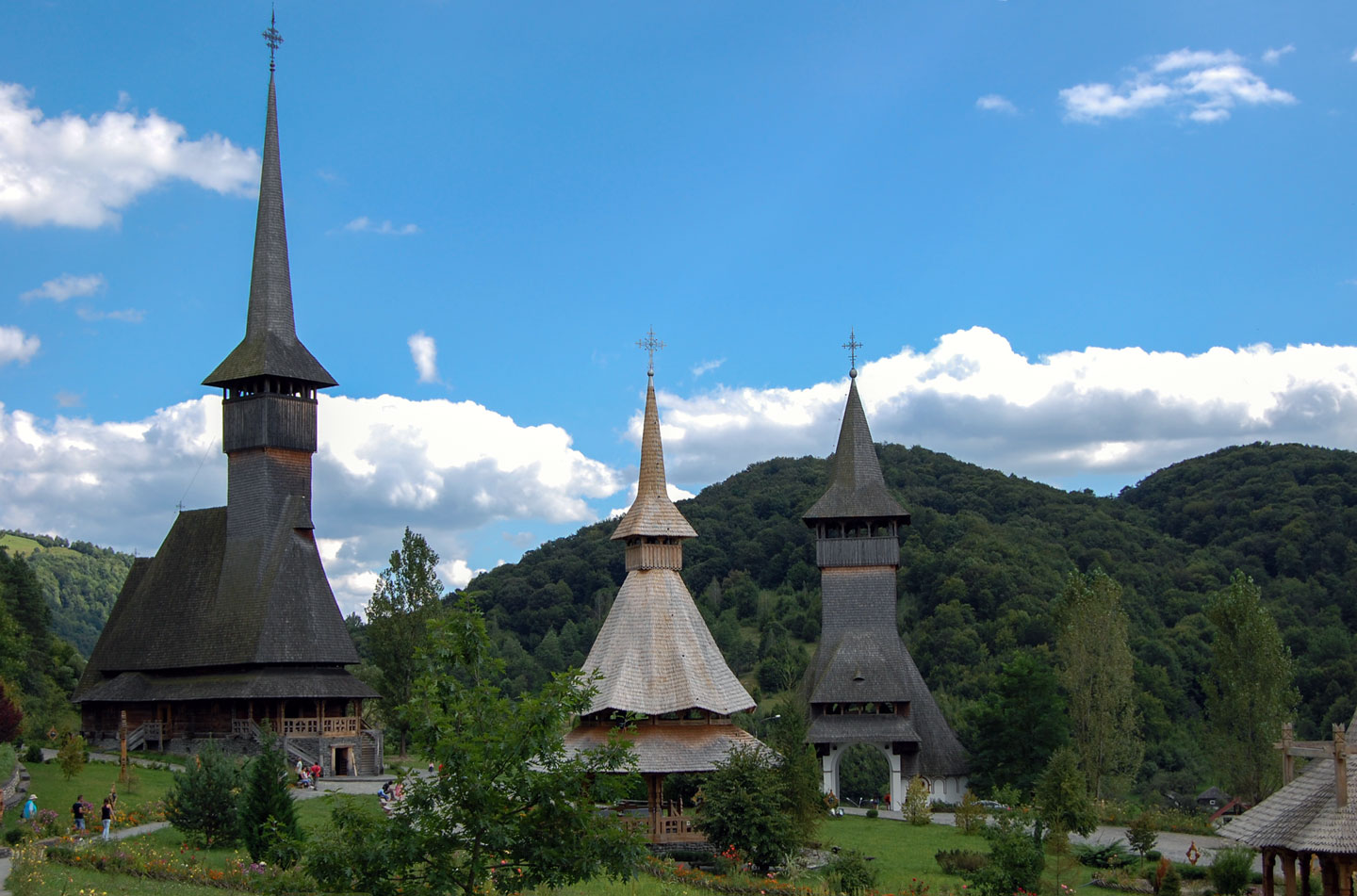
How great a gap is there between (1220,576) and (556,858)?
2534 inches

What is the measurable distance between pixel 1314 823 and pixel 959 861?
1051 centimetres

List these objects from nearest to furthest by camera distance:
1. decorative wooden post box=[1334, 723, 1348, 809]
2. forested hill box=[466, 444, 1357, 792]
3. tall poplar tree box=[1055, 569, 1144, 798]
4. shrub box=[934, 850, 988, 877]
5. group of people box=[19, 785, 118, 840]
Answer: decorative wooden post box=[1334, 723, 1348, 809] → group of people box=[19, 785, 118, 840] → shrub box=[934, 850, 988, 877] → tall poplar tree box=[1055, 569, 1144, 798] → forested hill box=[466, 444, 1357, 792]

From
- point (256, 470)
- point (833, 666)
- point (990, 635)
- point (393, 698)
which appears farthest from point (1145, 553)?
point (256, 470)

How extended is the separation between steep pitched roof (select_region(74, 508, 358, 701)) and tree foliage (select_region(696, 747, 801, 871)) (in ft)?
64.7

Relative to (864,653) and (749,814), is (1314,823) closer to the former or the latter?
(749,814)

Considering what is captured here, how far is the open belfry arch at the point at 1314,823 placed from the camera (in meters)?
17.3

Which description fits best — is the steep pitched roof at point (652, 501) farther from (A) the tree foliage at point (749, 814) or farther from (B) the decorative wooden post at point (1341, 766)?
(B) the decorative wooden post at point (1341, 766)

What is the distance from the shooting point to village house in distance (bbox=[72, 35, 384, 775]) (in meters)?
41.2

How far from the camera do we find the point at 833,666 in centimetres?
4628

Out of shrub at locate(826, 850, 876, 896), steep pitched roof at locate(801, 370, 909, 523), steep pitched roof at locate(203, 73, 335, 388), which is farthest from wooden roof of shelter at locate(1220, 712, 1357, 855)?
steep pitched roof at locate(203, 73, 335, 388)

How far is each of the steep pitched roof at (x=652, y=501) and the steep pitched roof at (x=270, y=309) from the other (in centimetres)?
1600

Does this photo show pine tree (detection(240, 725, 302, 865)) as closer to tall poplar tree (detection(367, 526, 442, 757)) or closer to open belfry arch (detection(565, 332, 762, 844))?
open belfry arch (detection(565, 332, 762, 844))

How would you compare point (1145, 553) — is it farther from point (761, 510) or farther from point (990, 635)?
point (761, 510)

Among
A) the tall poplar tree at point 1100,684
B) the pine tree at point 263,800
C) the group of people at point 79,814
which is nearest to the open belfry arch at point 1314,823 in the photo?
the pine tree at point 263,800
